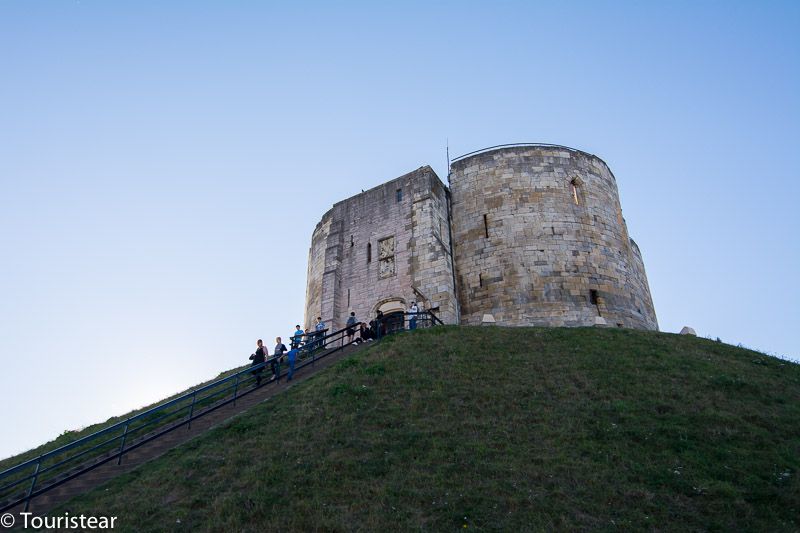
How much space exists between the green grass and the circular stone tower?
648 cm

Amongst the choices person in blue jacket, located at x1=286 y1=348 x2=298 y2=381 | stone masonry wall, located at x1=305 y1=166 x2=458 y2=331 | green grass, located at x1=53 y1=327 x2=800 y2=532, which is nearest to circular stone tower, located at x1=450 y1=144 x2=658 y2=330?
stone masonry wall, located at x1=305 y1=166 x2=458 y2=331

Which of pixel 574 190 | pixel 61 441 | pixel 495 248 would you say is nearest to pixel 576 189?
pixel 574 190

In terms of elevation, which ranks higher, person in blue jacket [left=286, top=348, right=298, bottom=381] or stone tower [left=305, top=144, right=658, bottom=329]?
stone tower [left=305, top=144, right=658, bottom=329]

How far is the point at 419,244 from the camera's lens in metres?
22.1

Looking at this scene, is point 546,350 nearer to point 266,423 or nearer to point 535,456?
point 535,456

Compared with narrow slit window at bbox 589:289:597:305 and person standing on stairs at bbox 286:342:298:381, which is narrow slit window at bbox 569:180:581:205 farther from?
person standing on stairs at bbox 286:342:298:381

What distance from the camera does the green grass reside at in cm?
733

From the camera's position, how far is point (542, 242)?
69.9 feet

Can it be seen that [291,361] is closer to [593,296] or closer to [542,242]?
[542,242]

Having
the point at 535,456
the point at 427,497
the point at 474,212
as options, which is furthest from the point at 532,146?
the point at 427,497

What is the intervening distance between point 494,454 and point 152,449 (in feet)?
21.8

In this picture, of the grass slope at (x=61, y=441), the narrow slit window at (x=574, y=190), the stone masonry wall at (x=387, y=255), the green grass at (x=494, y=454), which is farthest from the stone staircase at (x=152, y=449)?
the narrow slit window at (x=574, y=190)

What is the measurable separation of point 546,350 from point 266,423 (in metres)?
7.70

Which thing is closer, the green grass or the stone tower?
the green grass
